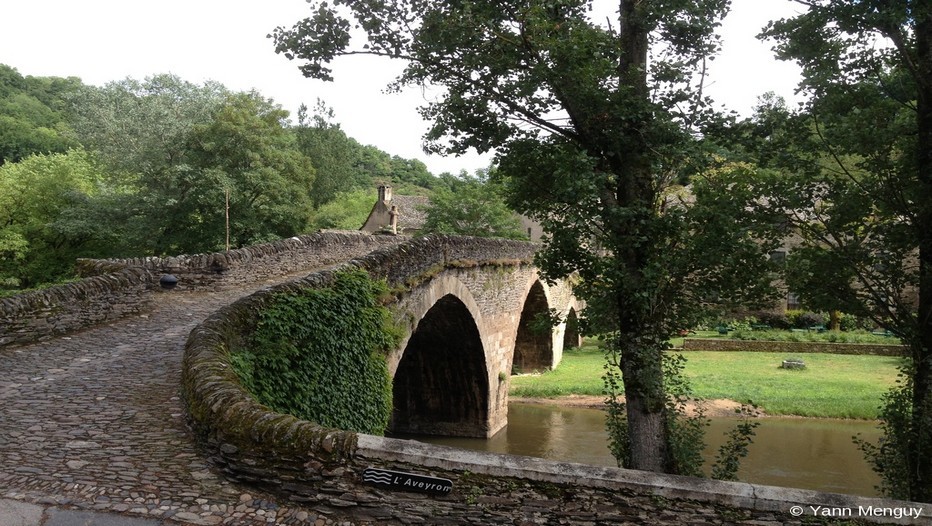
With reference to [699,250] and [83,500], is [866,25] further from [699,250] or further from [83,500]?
[83,500]

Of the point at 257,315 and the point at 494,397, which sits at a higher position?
the point at 257,315

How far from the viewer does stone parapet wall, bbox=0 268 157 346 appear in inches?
342

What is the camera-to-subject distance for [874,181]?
8492 mm

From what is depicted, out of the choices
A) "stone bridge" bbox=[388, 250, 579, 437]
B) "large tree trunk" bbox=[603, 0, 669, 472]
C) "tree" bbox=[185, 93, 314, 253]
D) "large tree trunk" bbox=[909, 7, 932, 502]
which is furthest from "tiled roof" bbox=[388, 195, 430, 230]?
"large tree trunk" bbox=[909, 7, 932, 502]

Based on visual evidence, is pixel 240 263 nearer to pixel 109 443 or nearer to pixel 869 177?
pixel 109 443

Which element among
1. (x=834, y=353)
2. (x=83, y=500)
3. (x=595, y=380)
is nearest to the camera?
(x=83, y=500)

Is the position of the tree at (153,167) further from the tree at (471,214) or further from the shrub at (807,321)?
the shrub at (807,321)

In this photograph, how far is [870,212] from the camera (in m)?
8.81

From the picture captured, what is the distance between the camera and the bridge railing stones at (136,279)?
8922 millimetres

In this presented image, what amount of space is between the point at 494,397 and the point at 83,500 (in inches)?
635


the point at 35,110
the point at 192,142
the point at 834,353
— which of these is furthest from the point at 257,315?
the point at 35,110

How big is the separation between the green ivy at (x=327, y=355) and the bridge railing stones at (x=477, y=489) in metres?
1.92

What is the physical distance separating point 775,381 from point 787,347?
621cm

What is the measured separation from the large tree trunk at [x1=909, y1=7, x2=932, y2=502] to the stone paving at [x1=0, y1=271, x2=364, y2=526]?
261 inches
